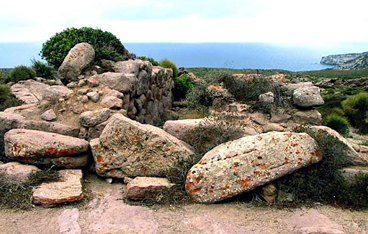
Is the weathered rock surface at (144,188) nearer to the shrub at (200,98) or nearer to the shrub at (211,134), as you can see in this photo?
the shrub at (211,134)

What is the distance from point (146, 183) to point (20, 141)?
2907 millimetres

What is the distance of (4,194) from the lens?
21.1 ft

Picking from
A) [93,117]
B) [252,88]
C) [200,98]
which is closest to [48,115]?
[93,117]

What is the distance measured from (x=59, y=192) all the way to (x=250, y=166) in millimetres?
3740

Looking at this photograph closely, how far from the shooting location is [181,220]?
5.75 m

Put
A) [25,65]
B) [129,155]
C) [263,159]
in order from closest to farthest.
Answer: [263,159] < [129,155] < [25,65]

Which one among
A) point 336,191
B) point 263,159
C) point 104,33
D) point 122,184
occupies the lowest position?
point 122,184

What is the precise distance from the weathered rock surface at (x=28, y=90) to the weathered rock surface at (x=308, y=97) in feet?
27.4

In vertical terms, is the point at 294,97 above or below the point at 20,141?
above

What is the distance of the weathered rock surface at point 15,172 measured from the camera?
673cm

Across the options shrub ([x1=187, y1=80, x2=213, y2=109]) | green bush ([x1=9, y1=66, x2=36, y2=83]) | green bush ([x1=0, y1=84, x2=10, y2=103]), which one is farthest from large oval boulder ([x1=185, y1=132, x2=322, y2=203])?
green bush ([x1=9, y1=66, x2=36, y2=83])

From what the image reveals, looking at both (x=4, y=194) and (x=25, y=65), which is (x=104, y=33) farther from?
(x=4, y=194)

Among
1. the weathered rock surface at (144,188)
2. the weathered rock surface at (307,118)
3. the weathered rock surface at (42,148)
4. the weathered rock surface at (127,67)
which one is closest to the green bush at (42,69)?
the weathered rock surface at (127,67)

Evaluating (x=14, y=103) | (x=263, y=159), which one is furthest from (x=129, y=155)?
(x=14, y=103)
